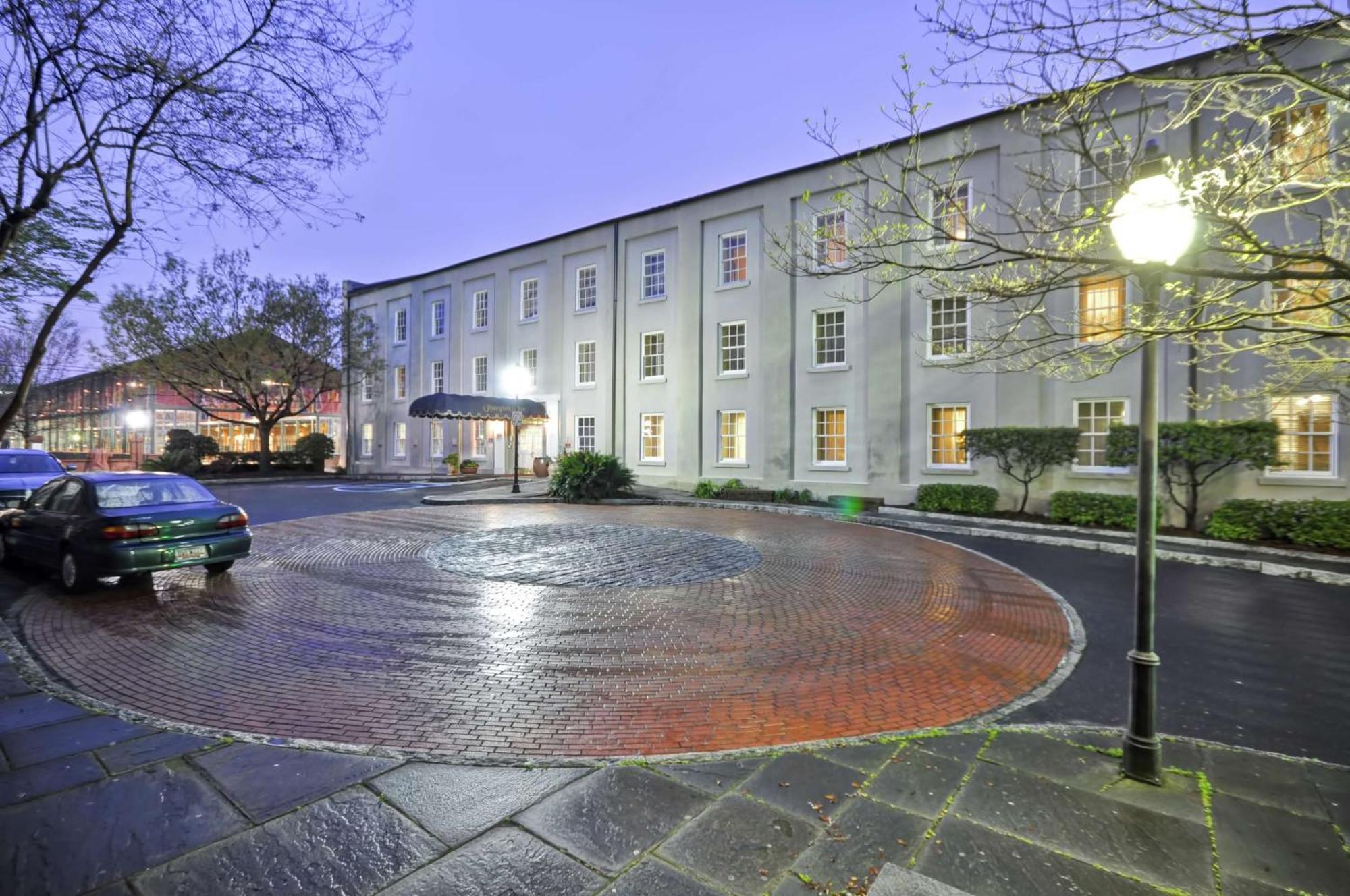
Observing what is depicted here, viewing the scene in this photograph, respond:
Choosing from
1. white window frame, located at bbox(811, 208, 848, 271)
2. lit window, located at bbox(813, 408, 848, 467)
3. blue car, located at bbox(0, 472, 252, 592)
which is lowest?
blue car, located at bbox(0, 472, 252, 592)

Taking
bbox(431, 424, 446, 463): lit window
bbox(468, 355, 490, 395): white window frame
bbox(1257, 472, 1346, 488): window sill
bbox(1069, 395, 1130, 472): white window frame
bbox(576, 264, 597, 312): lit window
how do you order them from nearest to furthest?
bbox(1257, 472, 1346, 488): window sill
bbox(1069, 395, 1130, 472): white window frame
bbox(576, 264, 597, 312): lit window
bbox(468, 355, 490, 395): white window frame
bbox(431, 424, 446, 463): lit window

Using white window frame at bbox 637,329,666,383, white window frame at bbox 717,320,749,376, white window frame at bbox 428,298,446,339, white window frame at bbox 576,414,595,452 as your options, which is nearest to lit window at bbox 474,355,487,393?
white window frame at bbox 428,298,446,339

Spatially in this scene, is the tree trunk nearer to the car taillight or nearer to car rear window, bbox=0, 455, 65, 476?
car rear window, bbox=0, 455, 65, 476

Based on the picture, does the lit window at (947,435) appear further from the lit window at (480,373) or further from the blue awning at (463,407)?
the lit window at (480,373)

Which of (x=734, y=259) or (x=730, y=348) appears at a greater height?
(x=734, y=259)

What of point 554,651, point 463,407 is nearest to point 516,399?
point 463,407

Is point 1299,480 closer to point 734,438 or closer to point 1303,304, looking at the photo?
point 1303,304

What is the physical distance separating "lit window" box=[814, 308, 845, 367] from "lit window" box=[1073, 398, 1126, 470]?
6.71 m

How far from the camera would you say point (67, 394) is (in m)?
44.8

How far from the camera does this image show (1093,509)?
14.4 m

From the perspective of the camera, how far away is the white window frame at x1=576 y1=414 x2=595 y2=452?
83.6 feet

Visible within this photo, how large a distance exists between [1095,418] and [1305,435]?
3.81 meters

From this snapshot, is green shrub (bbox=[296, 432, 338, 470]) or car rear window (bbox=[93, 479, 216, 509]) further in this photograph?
green shrub (bbox=[296, 432, 338, 470])

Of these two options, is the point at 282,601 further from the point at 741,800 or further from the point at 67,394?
the point at 67,394
